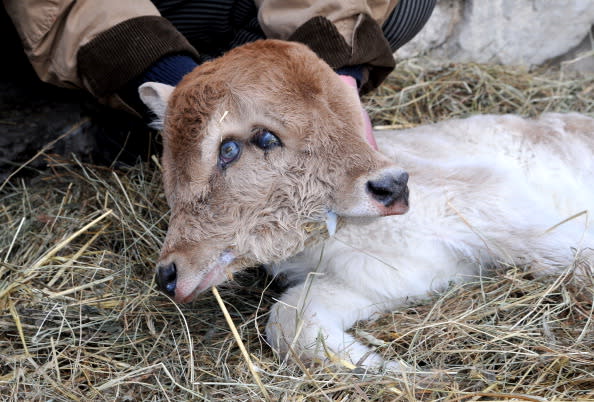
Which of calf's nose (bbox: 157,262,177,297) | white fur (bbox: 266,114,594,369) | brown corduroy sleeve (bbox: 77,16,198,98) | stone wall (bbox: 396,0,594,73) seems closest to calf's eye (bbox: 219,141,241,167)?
calf's nose (bbox: 157,262,177,297)

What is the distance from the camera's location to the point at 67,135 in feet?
13.2

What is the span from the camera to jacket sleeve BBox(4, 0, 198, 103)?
3035 millimetres

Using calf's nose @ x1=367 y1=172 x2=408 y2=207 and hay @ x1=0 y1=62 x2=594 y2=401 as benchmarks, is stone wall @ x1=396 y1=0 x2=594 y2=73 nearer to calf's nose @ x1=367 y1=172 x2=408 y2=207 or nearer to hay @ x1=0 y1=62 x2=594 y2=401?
hay @ x1=0 y1=62 x2=594 y2=401

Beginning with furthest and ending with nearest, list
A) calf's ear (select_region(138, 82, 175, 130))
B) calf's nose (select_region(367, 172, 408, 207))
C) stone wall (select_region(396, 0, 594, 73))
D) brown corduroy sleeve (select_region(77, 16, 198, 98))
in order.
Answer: stone wall (select_region(396, 0, 594, 73)) < brown corduroy sleeve (select_region(77, 16, 198, 98)) < calf's ear (select_region(138, 82, 175, 130)) < calf's nose (select_region(367, 172, 408, 207))

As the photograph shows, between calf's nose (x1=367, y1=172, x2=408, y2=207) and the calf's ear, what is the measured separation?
1034 millimetres

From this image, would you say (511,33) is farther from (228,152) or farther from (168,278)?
(168,278)

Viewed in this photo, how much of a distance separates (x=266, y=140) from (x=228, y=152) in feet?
0.53

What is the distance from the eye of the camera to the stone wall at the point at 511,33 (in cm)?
546

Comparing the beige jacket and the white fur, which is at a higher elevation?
the beige jacket

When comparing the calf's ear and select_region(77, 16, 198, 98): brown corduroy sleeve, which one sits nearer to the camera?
the calf's ear

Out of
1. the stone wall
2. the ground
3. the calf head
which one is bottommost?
the ground

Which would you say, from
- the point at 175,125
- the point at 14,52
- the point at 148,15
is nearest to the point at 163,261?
the point at 175,125

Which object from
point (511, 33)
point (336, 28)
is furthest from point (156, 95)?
point (511, 33)

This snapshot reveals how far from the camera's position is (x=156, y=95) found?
269 cm
